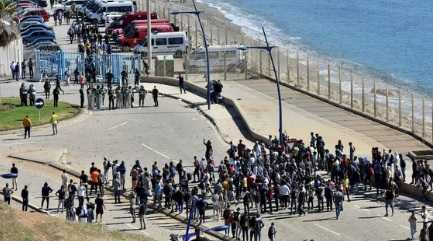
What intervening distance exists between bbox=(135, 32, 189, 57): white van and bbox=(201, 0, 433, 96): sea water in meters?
17.3

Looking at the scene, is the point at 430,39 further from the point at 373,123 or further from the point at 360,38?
the point at 373,123

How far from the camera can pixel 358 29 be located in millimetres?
120625

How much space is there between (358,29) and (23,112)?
64.5 meters

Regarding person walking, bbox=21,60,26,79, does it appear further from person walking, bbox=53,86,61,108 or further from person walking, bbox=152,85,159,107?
person walking, bbox=152,85,159,107

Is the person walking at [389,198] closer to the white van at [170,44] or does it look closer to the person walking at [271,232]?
the person walking at [271,232]

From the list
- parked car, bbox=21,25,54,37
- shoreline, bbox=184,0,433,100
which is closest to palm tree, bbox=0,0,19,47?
parked car, bbox=21,25,54,37

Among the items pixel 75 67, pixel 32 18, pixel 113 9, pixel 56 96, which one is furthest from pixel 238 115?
pixel 113 9

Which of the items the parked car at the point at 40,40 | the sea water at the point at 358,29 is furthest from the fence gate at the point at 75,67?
the sea water at the point at 358,29

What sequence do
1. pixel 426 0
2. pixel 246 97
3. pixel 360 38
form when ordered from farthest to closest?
1. pixel 426 0
2. pixel 360 38
3. pixel 246 97

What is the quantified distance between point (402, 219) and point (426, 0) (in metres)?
105

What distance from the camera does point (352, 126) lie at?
201ft

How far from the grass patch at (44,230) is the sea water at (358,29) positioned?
53139 millimetres

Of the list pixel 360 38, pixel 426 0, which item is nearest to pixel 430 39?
pixel 360 38

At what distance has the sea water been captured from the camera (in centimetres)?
10056
